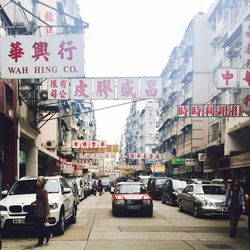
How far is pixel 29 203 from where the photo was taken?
13.6m

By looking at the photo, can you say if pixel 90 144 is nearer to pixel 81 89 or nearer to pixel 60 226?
pixel 81 89

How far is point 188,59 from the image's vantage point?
54.2 m

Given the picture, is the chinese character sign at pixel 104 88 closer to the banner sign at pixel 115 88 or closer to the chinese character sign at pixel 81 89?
the banner sign at pixel 115 88

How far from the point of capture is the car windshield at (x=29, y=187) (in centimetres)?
1520

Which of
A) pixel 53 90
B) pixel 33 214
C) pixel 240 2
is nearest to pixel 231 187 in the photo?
pixel 33 214

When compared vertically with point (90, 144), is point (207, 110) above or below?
above

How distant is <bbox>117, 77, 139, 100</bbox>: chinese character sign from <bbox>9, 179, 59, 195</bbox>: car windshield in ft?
18.8

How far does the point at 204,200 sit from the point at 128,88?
5402 millimetres

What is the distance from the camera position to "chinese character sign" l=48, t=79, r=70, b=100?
21.3 metres

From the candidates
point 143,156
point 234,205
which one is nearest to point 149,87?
point 234,205

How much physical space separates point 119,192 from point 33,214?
976 cm

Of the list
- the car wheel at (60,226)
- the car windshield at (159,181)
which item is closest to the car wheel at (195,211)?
the car wheel at (60,226)

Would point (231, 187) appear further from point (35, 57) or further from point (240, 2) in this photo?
point (240, 2)

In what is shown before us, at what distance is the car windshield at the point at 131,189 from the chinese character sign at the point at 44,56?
10.2m
